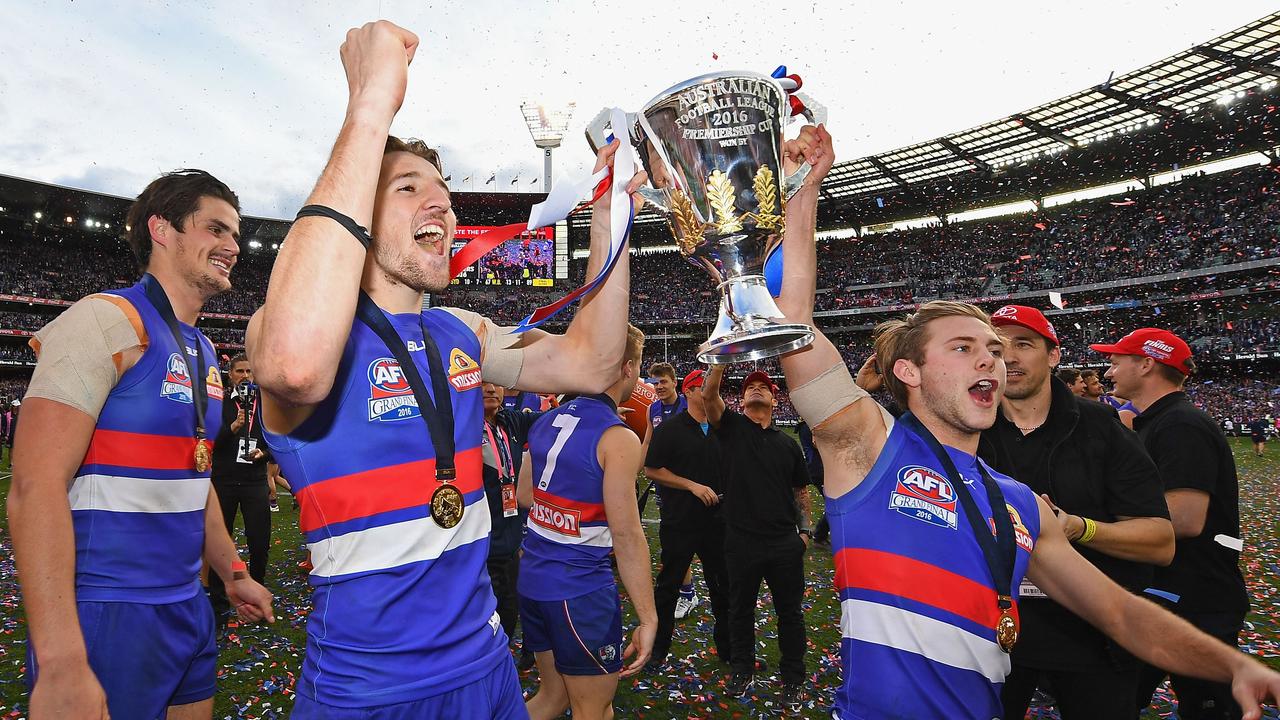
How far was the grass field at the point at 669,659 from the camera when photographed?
15.7 feet

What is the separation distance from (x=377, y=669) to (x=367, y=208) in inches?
39.0

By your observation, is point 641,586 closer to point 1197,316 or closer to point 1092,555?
point 1092,555

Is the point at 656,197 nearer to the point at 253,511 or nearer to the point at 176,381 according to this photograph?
the point at 176,381

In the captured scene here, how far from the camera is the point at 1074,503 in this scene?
331 centimetres

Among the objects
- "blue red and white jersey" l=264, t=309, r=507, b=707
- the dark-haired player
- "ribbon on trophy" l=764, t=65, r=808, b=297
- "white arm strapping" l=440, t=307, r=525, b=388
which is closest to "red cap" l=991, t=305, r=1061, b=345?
"ribbon on trophy" l=764, t=65, r=808, b=297

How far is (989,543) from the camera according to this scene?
2199 mm

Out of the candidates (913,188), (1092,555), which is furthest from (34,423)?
(913,188)

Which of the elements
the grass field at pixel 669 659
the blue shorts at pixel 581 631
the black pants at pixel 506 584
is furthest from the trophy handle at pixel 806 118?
the grass field at pixel 669 659

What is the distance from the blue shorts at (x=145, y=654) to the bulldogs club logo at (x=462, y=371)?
141 cm

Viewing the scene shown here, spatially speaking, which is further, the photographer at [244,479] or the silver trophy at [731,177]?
the photographer at [244,479]

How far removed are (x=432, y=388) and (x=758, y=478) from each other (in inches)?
170

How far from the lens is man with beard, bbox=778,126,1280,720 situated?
214cm

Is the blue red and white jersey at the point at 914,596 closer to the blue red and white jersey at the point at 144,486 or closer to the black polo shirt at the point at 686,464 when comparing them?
the blue red and white jersey at the point at 144,486

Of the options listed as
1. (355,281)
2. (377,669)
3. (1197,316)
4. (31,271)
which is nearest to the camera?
(355,281)
